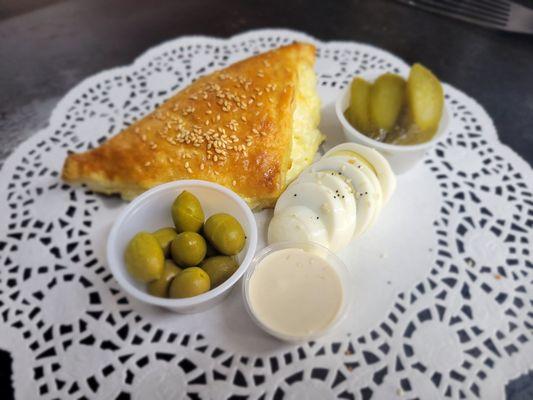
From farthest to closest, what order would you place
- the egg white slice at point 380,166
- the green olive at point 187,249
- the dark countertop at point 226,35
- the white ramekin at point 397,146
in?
the dark countertop at point 226,35, the white ramekin at point 397,146, the egg white slice at point 380,166, the green olive at point 187,249

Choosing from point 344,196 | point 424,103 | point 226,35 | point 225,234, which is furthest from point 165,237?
point 226,35

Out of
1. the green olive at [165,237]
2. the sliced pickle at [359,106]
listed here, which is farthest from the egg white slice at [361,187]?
the green olive at [165,237]

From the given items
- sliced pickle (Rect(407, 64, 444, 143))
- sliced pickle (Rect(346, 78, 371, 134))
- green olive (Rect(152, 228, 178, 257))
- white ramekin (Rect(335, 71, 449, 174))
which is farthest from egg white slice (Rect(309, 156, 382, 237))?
green olive (Rect(152, 228, 178, 257))

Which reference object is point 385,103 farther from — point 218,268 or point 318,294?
point 218,268

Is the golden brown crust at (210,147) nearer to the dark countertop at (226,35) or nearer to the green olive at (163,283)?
→ the green olive at (163,283)

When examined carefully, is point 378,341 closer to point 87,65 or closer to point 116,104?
point 116,104

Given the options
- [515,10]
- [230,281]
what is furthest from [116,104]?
[515,10]
